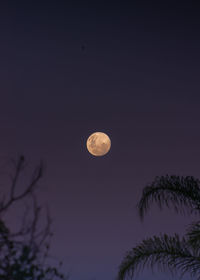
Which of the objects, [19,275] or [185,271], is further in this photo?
[185,271]

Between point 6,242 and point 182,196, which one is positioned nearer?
point 6,242

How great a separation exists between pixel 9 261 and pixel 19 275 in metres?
0.34

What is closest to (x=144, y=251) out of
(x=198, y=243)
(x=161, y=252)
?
(x=161, y=252)

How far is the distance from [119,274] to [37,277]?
8.55ft

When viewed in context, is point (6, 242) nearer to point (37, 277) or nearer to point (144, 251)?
point (37, 277)

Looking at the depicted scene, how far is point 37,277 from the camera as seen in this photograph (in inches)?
397

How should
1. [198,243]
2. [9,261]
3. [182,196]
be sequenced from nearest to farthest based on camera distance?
[9,261], [198,243], [182,196]

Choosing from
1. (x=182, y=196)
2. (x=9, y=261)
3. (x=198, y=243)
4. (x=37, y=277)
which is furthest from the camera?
(x=182, y=196)

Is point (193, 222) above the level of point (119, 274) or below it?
above

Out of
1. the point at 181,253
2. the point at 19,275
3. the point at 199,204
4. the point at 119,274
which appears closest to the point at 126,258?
the point at 119,274

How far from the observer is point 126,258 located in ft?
39.1

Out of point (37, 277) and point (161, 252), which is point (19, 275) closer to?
point (37, 277)

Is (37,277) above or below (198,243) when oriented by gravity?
below

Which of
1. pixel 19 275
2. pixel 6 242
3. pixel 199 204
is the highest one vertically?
pixel 199 204
